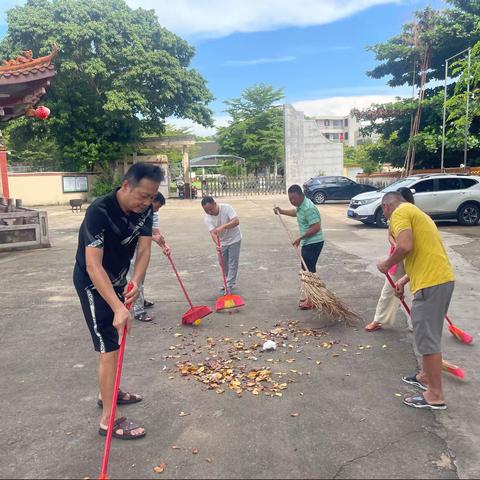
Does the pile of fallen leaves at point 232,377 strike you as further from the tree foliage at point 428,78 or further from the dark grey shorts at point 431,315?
the tree foliage at point 428,78

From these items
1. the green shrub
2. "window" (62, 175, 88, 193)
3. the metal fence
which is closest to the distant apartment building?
the metal fence

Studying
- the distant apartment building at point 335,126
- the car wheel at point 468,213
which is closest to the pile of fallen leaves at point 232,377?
the car wheel at point 468,213

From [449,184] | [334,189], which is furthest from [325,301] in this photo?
[334,189]

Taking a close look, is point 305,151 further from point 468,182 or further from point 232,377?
point 232,377

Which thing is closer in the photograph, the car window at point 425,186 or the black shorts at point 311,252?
the black shorts at point 311,252

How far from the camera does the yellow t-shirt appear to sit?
137 inches

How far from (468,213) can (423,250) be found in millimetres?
12119

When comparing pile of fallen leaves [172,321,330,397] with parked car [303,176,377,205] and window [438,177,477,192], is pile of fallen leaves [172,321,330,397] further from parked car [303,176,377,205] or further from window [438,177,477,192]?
parked car [303,176,377,205]

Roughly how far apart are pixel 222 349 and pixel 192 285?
2.95 metres

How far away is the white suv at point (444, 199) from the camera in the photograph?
46.3 ft

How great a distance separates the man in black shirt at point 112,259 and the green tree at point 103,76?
23513 mm

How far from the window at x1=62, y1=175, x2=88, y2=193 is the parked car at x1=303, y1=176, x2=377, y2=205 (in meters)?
13.9

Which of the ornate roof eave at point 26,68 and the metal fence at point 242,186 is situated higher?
the ornate roof eave at point 26,68

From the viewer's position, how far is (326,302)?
546 centimetres
